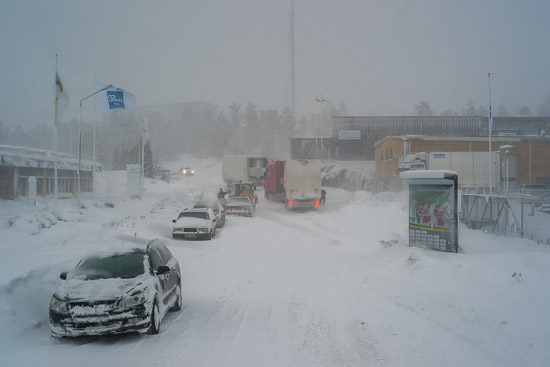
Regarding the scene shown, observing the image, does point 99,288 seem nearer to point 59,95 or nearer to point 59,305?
point 59,305

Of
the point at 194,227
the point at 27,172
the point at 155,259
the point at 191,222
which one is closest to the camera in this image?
the point at 155,259

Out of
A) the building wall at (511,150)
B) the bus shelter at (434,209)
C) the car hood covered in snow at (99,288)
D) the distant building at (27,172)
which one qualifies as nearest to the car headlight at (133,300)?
the car hood covered in snow at (99,288)

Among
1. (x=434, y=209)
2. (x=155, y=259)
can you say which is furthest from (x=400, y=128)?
(x=155, y=259)

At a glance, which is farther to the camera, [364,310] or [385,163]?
[385,163]

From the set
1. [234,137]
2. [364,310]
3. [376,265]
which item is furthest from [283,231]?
[234,137]

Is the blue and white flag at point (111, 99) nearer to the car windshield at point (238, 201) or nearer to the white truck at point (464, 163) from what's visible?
the car windshield at point (238, 201)

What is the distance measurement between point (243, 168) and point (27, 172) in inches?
881

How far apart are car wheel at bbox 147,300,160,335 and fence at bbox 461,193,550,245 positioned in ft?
41.7

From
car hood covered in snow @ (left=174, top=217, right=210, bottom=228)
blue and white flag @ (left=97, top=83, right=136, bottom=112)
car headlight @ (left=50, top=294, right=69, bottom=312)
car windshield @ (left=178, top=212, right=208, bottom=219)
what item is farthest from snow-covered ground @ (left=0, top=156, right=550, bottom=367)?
blue and white flag @ (left=97, top=83, right=136, bottom=112)

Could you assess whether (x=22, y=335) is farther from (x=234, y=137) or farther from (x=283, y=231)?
(x=234, y=137)

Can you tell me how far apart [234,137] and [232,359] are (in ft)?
426

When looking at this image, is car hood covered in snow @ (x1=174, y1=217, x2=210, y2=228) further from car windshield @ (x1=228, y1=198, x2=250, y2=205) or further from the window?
the window

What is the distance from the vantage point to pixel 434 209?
1380 cm

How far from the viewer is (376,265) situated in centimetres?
1404
